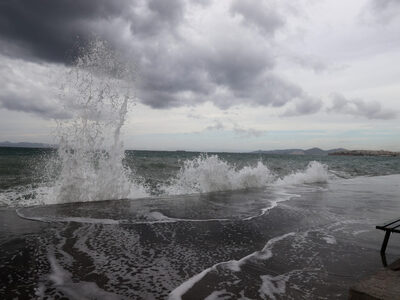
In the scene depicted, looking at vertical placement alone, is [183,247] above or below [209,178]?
below

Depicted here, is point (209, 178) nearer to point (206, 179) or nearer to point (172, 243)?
point (206, 179)

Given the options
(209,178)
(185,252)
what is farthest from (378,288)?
(209,178)

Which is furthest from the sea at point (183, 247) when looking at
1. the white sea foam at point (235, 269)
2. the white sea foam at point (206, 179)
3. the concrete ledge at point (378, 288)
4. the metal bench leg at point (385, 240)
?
the white sea foam at point (206, 179)

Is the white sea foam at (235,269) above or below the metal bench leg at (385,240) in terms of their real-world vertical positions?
below

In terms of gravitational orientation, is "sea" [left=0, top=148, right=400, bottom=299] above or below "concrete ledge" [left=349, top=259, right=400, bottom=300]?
below

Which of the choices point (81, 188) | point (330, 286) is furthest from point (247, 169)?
point (330, 286)

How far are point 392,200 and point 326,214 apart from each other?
531 cm

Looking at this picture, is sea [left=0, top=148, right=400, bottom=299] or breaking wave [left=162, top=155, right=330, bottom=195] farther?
breaking wave [left=162, top=155, right=330, bottom=195]

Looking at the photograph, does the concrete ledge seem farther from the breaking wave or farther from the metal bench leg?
the breaking wave

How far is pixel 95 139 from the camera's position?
12234 mm

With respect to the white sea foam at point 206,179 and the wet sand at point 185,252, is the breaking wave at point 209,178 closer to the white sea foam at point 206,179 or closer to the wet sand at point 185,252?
the white sea foam at point 206,179

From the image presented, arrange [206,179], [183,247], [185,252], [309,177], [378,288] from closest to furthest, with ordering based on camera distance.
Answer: [378,288]
[185,252]
[183,247]
[206,179]
[309,177]

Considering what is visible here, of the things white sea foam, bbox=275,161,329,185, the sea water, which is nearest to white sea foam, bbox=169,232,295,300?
the sea water

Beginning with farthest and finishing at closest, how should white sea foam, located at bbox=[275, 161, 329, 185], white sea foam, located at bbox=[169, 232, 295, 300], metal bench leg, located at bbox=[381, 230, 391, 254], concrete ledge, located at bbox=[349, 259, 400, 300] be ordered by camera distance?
white sea foam, located at bbox=[275, 161, 329, 185], metal bench leg, located at bbox=[381, 230, 391, 254], white sea foam, located at bbox=[169, 232, 295, 300], concrete ledge, located at bbox=[349, 259, 400, 300]
